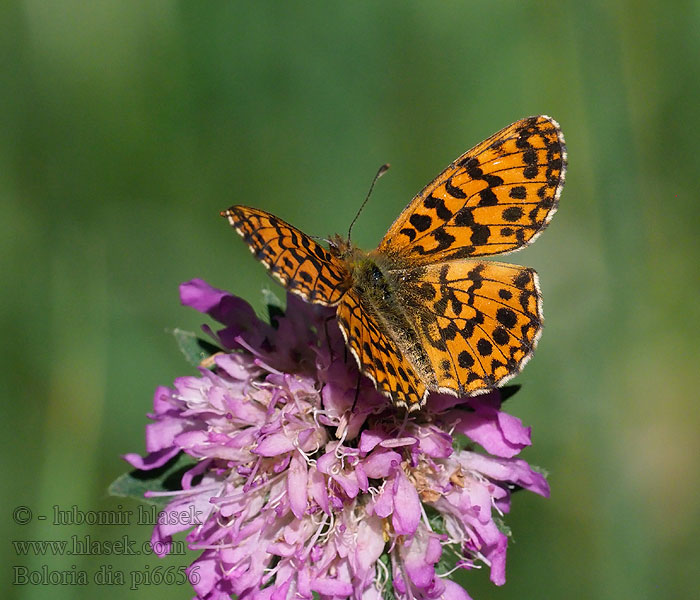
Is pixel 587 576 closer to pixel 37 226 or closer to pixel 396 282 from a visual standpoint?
pixel 396 282

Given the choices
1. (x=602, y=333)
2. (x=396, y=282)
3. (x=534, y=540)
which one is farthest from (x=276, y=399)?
(x=602, y=333)

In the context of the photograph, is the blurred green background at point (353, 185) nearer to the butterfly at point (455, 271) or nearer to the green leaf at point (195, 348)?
the green leaf at point (195, 348)

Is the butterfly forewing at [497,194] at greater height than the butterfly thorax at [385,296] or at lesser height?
greater

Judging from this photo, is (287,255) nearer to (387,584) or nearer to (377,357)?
(377,357)

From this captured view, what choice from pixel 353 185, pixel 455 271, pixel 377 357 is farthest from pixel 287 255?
pixel 353 185

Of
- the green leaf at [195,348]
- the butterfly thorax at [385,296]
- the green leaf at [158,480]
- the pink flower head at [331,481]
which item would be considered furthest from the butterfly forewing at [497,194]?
the green leaf at [158,480]

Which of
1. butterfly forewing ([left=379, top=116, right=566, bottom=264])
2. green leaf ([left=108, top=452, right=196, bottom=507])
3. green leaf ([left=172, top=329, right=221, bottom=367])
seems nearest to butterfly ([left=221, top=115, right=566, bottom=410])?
butterfly forewing ([left=379, top=116, right=566, bottom=264])
